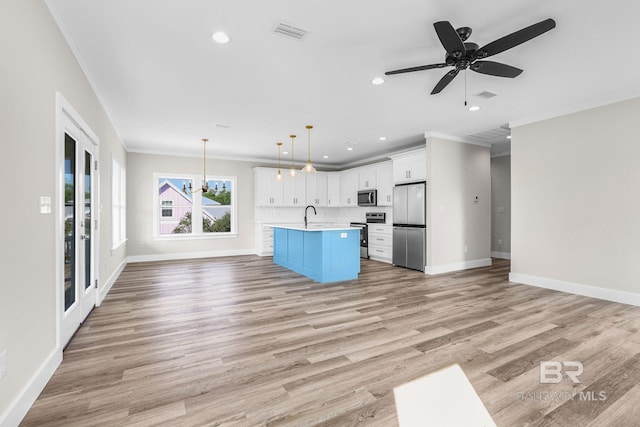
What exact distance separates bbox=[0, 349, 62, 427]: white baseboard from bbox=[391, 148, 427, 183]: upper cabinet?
585 cm

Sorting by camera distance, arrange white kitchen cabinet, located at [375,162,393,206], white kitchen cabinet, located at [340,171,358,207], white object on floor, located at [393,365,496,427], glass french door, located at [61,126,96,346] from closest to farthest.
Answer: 1. white object on floor, located at [393,365,496,427]
2. glass french door, located at [61,126,96,346]
3. white kitchen cabinet, located at [375,162,393,206]
4. white kitchen cabinet, located at [340,171,358,207]

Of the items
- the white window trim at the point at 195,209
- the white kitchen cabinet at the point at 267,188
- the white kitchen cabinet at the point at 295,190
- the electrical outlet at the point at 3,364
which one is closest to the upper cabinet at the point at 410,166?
the white kitchen cabinet at the point at 295,190

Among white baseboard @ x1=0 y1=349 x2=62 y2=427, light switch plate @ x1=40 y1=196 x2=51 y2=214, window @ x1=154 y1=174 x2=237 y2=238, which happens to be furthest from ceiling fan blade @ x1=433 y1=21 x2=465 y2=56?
window @ x1=154 y1=174 x2=237 y2=238

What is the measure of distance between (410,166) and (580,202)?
287cm

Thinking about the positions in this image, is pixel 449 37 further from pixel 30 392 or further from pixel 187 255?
pixel 187 255

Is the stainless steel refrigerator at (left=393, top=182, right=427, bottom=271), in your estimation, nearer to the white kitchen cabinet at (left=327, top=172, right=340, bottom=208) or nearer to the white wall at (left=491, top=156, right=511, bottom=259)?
the white kitchen cabinet at (left=327, top=172, right=340, bottom=208)

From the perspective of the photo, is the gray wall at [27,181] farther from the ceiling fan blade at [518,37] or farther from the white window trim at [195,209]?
the white window trim at [195,209]

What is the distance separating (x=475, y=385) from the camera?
2123mm

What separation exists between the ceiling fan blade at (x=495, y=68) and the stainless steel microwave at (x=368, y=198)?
5.03 meters

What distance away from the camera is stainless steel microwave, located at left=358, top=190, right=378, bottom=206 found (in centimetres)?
771

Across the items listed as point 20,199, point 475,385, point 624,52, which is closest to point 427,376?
point 475,385

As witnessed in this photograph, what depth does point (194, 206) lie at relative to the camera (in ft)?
26.0

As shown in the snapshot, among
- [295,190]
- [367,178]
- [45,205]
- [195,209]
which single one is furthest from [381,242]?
[45,205]

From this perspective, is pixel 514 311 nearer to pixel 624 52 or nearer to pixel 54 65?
pixel 624 52
